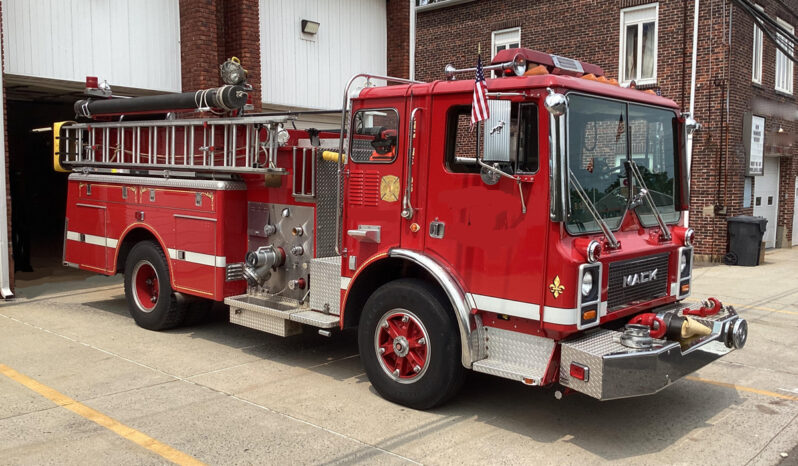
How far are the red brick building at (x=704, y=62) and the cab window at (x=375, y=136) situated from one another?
916 cm

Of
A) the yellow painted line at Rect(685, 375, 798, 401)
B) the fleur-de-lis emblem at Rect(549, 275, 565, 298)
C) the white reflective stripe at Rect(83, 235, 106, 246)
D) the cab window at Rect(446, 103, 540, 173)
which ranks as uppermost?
the cab window at Rect(446, 103, 540, 173)

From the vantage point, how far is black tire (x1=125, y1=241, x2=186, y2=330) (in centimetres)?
766

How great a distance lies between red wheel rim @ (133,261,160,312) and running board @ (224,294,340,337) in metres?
1.59

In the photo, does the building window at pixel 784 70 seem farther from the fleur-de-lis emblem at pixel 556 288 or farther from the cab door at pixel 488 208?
the fleur-de-lis emblem at pixel 556 288

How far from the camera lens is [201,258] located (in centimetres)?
712

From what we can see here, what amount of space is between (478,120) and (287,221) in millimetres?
2646

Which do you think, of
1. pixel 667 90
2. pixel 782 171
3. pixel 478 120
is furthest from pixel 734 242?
pixel 478 120

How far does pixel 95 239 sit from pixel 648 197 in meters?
6.41

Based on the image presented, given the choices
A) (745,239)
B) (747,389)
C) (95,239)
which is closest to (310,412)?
(747,389)


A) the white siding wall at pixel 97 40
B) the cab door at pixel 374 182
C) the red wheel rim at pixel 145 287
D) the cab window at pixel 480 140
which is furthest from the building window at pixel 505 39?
the cab window at pixel 480 140

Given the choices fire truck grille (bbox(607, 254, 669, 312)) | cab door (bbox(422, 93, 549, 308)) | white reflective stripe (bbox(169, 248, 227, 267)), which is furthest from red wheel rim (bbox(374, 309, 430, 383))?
white reflective stripe (bbox(169, 248, 227, 267))

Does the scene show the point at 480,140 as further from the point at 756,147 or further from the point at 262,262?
the point at 756,147

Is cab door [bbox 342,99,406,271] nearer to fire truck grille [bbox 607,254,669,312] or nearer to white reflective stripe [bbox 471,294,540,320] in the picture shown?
white reflective stripe [bbox 471,294,540,320]

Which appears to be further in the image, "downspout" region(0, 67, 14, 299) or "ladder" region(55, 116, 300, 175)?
"downspout" region(0, 67, 14, 299)
